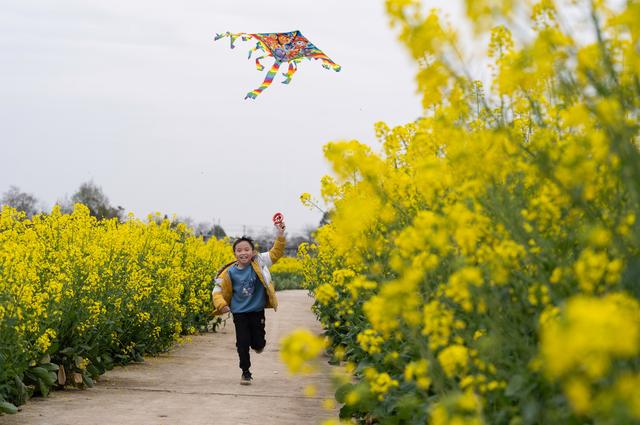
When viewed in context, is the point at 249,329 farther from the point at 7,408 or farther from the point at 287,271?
the point at 287,271

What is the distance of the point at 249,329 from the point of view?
28.9ft

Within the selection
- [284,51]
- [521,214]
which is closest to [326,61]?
[284,51]

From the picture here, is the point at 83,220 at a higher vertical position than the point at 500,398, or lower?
higher

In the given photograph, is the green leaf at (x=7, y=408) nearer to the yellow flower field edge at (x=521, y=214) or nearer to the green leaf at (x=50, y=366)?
the green leaf at (x=50, y=366)

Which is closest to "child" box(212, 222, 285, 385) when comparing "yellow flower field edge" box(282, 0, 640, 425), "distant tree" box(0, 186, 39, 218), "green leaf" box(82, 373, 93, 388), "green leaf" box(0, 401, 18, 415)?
"green leaf" box(82, 373, 93, 388)

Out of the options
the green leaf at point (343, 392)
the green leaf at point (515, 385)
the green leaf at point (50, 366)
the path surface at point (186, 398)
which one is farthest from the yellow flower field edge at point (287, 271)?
the green leaf at point (515, 385)

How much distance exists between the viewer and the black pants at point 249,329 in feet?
28.2

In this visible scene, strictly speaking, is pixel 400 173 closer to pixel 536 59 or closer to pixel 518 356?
pixel 518 356

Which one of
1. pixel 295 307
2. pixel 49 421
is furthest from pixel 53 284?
pixel 295 307

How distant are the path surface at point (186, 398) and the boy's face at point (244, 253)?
46.4 inches

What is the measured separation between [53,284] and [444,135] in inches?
172

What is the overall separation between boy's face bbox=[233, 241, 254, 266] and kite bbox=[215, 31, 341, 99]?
6.66 ft

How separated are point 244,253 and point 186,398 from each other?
2027 millimetres

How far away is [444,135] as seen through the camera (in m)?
3.13
